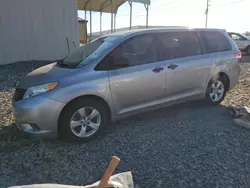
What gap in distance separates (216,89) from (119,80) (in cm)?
240

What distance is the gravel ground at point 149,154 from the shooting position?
282cm

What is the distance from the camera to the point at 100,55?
382cm

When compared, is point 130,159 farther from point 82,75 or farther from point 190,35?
point 190,35

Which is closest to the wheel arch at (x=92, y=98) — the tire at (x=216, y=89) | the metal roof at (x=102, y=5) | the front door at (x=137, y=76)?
the front door at (x=137, y=76)

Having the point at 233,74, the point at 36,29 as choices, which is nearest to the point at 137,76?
the point at 233,74

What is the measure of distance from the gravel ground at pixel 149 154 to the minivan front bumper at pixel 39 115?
0.26 meters

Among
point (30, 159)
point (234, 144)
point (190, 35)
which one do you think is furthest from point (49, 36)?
point (234, 144)

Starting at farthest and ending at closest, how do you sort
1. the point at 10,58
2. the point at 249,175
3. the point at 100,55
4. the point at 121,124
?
the point at 10,58, the point at 121,124, the point at 100,55, the point at 249,175

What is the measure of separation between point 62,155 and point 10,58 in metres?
8.71

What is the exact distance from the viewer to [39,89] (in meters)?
3.44

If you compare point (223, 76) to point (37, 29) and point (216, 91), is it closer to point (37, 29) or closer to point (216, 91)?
point (216, 91)

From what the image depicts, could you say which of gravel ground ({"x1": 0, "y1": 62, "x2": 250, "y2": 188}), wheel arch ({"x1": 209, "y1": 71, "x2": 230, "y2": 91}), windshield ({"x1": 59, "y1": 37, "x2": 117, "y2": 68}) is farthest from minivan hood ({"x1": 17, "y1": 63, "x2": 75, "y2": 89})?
wheel arch ({"x1": 209, "y1": 71, "x2": 230, "y2": 91})

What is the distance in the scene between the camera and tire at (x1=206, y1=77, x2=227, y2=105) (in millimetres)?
5000

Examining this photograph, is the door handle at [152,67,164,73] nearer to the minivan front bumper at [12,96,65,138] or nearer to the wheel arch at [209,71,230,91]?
the wheel arch at [209,71,230,91]
